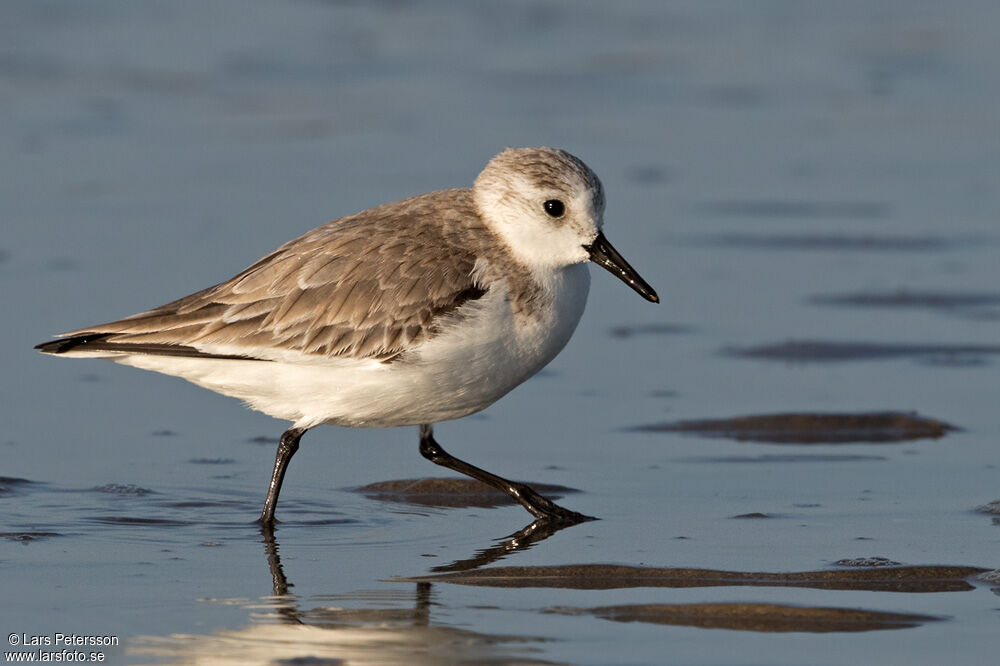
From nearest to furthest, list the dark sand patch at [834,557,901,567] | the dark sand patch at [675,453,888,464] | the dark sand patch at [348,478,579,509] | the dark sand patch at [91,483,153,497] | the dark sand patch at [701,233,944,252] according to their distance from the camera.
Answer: the dark sand patch at [834,557,901,567] → the dark sand patch at [91,483,153,497] → the dark sand patch at [348,478,579,509] → the dark sand patch at [675,453,888,464] → the dark sand patch at [701,233,944,252]

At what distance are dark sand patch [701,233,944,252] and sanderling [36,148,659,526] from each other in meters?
4.55

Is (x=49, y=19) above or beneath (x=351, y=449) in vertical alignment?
above

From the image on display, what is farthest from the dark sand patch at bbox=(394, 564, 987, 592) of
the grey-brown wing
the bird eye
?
the bird eye

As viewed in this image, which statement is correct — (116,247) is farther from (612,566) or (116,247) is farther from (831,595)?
(831,595)

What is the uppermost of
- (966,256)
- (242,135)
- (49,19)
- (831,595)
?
(49,19)

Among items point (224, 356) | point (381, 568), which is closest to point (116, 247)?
point (224, 356)

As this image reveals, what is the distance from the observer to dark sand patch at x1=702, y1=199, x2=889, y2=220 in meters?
12.7

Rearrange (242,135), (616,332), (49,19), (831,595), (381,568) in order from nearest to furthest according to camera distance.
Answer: (831,595) → (381,568) → (616,332) → (242,135) → (49,19)

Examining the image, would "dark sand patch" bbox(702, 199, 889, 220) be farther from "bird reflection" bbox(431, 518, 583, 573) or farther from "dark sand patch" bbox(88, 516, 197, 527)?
"dark sand patch" bbox(88, 516, 197, 527)

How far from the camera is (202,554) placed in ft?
22.6

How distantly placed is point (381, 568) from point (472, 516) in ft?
3.22

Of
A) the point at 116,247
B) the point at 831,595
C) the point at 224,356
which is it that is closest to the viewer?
the point at 831,595

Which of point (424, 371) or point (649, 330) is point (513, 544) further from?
point (649, 330)

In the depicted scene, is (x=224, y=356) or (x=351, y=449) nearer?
(x=224, y=356)
